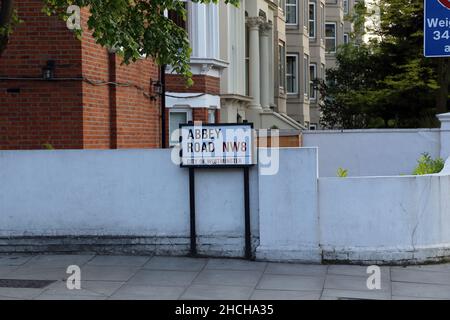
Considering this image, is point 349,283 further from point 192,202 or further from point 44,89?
point 44,89

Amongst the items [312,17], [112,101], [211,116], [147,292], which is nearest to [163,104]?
[211,116]

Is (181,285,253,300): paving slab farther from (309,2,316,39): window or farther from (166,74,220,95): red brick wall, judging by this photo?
(309,2,316,39): window

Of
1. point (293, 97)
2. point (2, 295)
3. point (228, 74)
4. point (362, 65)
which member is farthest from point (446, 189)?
point (293, 97)

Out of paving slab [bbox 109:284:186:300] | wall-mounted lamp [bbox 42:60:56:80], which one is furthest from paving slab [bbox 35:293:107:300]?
wall-mounted lamp [bbox 42:60:56:80]

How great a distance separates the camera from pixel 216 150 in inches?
399

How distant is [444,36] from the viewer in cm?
952

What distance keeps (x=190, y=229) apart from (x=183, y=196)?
0.47 meters

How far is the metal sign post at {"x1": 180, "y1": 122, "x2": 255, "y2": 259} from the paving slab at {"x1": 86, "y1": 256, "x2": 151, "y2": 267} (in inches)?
29.0

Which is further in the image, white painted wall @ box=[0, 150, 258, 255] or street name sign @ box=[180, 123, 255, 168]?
white painted wall @ box=[0, 150, 258, 255]

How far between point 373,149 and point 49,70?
8.52 metres

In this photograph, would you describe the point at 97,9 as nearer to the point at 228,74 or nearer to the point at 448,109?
the point at 228,74

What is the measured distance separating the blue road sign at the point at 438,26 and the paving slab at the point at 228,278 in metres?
3.66

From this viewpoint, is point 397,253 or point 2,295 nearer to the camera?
point 2,295

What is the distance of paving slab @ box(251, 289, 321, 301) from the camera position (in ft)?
26.3
